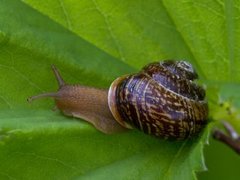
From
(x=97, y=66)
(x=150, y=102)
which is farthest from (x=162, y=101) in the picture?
(x=97, y=66)

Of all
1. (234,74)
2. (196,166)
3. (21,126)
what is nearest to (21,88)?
(21,126)

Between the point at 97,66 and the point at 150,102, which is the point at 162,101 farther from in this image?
the point at 97,66

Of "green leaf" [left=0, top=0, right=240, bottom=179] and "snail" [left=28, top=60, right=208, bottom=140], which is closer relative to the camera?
"green leaf" [left=0, top=0, right=240, bottom=179]

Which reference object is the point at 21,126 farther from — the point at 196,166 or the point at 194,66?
the point at 194,66

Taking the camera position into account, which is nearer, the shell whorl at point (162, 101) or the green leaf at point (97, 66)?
the green leaf at point (97, 66)
